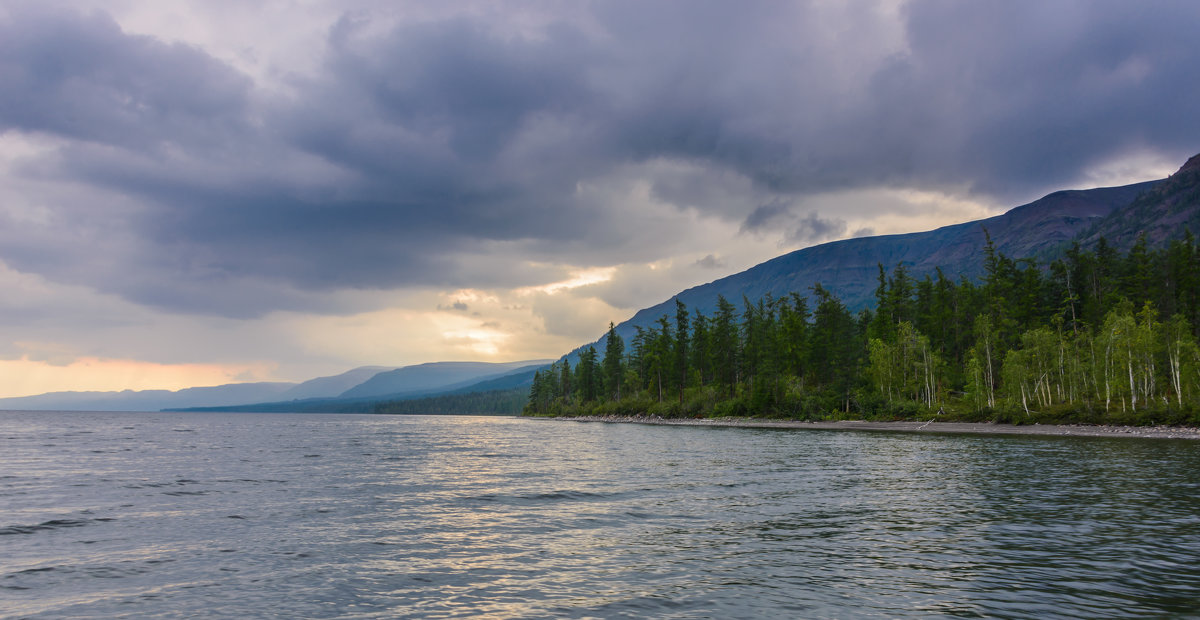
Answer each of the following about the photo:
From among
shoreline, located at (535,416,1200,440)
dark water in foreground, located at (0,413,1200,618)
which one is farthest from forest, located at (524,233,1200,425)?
dark water in foreground, located at (0,413,1200,618)

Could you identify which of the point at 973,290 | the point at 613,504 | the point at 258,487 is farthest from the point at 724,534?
the point at 973,290

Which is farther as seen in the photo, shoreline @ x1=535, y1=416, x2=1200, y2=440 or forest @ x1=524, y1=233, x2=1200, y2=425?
forest @ x1=524, y1=233, x2=1200, y2=425

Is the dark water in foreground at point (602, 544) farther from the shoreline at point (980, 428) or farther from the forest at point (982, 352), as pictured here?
the forest at point (982, 352)

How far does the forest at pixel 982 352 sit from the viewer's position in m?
88.2

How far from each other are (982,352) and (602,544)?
121013 mm

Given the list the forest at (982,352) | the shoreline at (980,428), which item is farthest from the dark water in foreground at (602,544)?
the forest at (982,352)

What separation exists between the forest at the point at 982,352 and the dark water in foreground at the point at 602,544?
6488 centimetres

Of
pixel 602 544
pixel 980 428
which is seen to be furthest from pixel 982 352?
pixel 602 544

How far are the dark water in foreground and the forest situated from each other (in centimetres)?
6488

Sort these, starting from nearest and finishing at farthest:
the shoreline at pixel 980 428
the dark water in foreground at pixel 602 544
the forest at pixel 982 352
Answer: the dark water in foreground at pixel 602 544 → the shoreline at pixel 980 428 → the forest at pixel 982 352

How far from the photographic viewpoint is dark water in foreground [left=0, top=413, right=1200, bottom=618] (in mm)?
12438

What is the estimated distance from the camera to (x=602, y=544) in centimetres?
1767

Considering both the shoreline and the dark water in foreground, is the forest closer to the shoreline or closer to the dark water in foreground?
the shoreline

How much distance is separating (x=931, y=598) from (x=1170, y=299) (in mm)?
137136
